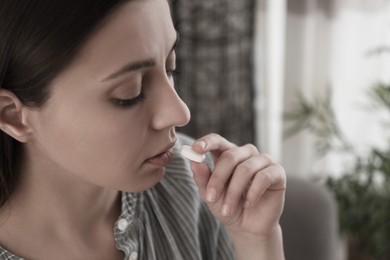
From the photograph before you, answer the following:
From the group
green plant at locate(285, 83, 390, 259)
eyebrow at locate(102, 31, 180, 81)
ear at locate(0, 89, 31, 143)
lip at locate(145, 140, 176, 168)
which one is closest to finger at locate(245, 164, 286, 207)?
lip at locate(145, 140, 176, 168)

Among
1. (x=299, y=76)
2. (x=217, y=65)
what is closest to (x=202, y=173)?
(x=217, y=65)

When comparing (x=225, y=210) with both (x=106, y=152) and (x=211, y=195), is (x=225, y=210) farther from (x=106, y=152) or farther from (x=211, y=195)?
(x=106, y=152)

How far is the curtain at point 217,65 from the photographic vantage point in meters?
2.28

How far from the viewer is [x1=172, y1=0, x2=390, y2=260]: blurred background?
7.12 ft

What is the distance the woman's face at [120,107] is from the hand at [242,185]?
8 centimetres

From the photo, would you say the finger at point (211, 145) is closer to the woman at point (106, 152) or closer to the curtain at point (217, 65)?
the woman at point (106, 152)

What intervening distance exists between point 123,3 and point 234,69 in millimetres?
1501

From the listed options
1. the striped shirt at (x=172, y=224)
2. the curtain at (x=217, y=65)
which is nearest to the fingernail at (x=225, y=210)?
the striped shirt at (x=172, y=224)

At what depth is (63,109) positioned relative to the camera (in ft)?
3.01

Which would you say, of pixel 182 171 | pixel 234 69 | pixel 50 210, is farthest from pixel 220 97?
pixel 50 210

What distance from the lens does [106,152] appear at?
0.95m

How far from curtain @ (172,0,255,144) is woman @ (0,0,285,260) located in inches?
44.7

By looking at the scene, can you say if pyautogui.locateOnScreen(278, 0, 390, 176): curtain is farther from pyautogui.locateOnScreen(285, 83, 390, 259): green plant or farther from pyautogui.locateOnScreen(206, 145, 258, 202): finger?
pyautogui.locateOnScreen(206, 145, 258, 202): finger

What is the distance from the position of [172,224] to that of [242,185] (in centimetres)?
26
